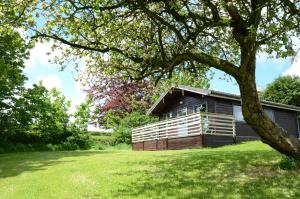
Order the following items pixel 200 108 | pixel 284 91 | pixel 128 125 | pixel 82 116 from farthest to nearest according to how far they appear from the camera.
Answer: pixel 284 91, pixel 128 125, pixel 82 116, pixel 200 108

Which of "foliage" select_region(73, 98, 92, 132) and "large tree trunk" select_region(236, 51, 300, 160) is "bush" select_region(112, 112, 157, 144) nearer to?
"foliage" select_region(73, 98, 92, 132)

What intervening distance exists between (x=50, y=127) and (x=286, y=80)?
28.2m

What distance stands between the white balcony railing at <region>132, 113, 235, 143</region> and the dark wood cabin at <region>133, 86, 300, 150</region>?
148 mm

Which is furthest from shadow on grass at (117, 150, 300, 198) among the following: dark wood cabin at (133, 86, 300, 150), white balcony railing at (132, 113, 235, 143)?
dark wood cabin at (133, 86, 300, 150)

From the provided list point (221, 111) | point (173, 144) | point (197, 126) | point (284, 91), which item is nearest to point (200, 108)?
point (221, 111)

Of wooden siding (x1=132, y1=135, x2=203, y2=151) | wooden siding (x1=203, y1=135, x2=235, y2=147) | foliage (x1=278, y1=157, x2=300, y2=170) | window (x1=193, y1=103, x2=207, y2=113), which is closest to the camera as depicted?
foliage (x1=278, y1=157, x2=300, y2=170)

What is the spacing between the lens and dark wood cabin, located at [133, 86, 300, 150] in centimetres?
2455

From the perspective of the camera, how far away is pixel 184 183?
392 inches

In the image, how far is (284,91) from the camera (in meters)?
44.8

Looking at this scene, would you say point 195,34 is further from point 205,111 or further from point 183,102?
point 183,102

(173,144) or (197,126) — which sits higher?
(197,126)

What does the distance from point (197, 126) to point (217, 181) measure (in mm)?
14054

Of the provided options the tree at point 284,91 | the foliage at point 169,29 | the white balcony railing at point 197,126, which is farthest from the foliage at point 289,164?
the tree at point 284,91

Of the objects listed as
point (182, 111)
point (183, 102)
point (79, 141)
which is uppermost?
point (183, 102)
